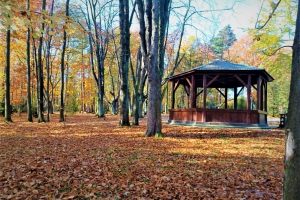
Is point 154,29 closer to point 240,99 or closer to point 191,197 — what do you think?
point 191,197

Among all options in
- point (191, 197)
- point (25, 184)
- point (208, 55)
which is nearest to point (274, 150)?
point (191, 197)

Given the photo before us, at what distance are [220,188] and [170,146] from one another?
10.8 feet

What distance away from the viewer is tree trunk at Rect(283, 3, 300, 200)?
6.32 feet

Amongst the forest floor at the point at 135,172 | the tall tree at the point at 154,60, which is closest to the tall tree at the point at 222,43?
the tall tree at the point at 154,60

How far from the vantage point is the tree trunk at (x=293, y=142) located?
6.32ft

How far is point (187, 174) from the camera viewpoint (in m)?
4.14

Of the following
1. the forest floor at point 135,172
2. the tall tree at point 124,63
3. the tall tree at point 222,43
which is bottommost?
the forest floor at point 135,172

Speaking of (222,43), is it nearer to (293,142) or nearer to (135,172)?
(135,172)

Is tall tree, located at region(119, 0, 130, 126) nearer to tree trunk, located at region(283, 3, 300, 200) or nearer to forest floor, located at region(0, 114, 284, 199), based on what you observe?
forest floor, located at region(0, 114, 284, 199)

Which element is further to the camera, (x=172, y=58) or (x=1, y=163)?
(x=172, y=58)

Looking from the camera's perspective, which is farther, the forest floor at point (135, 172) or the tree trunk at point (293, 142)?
the forest floor at point (135, 172)

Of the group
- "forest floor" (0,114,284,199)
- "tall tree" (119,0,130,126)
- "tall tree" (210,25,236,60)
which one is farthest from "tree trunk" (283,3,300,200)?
"tall tree" (210,25,236,60)

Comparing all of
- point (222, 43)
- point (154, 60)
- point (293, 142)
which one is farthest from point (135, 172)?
point (222, 43)

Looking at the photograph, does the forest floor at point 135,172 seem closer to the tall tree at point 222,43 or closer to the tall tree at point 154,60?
the tall tree at point 154,60
